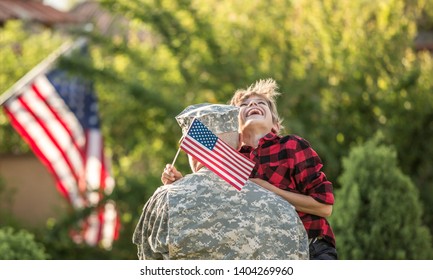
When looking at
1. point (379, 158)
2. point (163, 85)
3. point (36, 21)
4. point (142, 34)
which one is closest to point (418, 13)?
point (163, 85)

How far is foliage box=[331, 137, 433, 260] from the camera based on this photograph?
336 inches

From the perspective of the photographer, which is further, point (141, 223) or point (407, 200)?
point (407, 200)

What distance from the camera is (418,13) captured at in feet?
41.7

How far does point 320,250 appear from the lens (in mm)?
4402

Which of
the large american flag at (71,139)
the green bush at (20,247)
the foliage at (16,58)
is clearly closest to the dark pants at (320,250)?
the green bush at (20,247)

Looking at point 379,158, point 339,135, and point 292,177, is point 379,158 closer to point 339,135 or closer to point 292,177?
point 339,135

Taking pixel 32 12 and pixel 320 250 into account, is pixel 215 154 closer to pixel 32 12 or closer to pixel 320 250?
pixel 320 250

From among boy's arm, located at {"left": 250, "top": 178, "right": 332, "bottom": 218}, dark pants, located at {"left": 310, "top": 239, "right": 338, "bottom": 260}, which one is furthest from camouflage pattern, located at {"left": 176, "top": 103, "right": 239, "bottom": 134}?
dark pants, located at {"left": 310, "top": 239, "right": 338, "bottom": 260}

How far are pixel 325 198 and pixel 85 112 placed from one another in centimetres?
835

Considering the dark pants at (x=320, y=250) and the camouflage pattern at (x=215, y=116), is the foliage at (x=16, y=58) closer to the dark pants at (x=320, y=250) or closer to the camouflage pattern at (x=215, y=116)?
the dark pants at (x=320, y=250)

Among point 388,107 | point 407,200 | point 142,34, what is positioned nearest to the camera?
point 407,200

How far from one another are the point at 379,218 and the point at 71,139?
Result: 405 centimetres

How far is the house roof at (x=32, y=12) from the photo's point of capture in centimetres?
2437

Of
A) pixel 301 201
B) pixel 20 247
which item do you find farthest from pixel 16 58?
pixel 301 201
